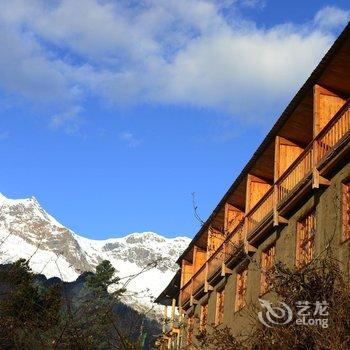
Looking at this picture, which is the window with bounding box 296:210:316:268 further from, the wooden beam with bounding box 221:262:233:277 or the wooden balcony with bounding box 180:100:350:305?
the wooden beam with bounding box 221:262:233:277

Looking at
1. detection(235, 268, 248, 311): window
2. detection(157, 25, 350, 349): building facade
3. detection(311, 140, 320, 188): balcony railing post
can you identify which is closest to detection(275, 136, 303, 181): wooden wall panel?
detection(157, 25, 350, 349): building facade

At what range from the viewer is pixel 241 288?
71.1ft

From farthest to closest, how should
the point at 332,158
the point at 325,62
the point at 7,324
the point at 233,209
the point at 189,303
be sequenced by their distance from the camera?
the point at 189,303 < the point at 233,209 < the point at 325,62 < the point at 332,158 < the point at 7,324

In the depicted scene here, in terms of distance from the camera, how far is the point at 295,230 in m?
16.6

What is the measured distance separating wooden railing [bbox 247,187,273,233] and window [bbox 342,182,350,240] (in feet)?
14.8

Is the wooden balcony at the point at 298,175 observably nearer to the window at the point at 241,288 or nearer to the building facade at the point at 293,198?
the building facade at the point at 293,198

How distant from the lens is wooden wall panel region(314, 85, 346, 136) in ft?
52.3

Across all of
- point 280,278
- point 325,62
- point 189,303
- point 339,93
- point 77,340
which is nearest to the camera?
point 77,340

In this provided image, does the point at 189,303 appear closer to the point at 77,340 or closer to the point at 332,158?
the point at 332,158

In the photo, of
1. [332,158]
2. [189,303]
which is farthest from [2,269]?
[189,303]

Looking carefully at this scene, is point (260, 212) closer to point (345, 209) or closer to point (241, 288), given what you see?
point (241, 288)

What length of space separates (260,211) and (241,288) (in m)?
A: 3.65

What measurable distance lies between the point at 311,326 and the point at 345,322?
1.93 ft

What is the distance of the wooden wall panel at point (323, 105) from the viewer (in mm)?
15930
